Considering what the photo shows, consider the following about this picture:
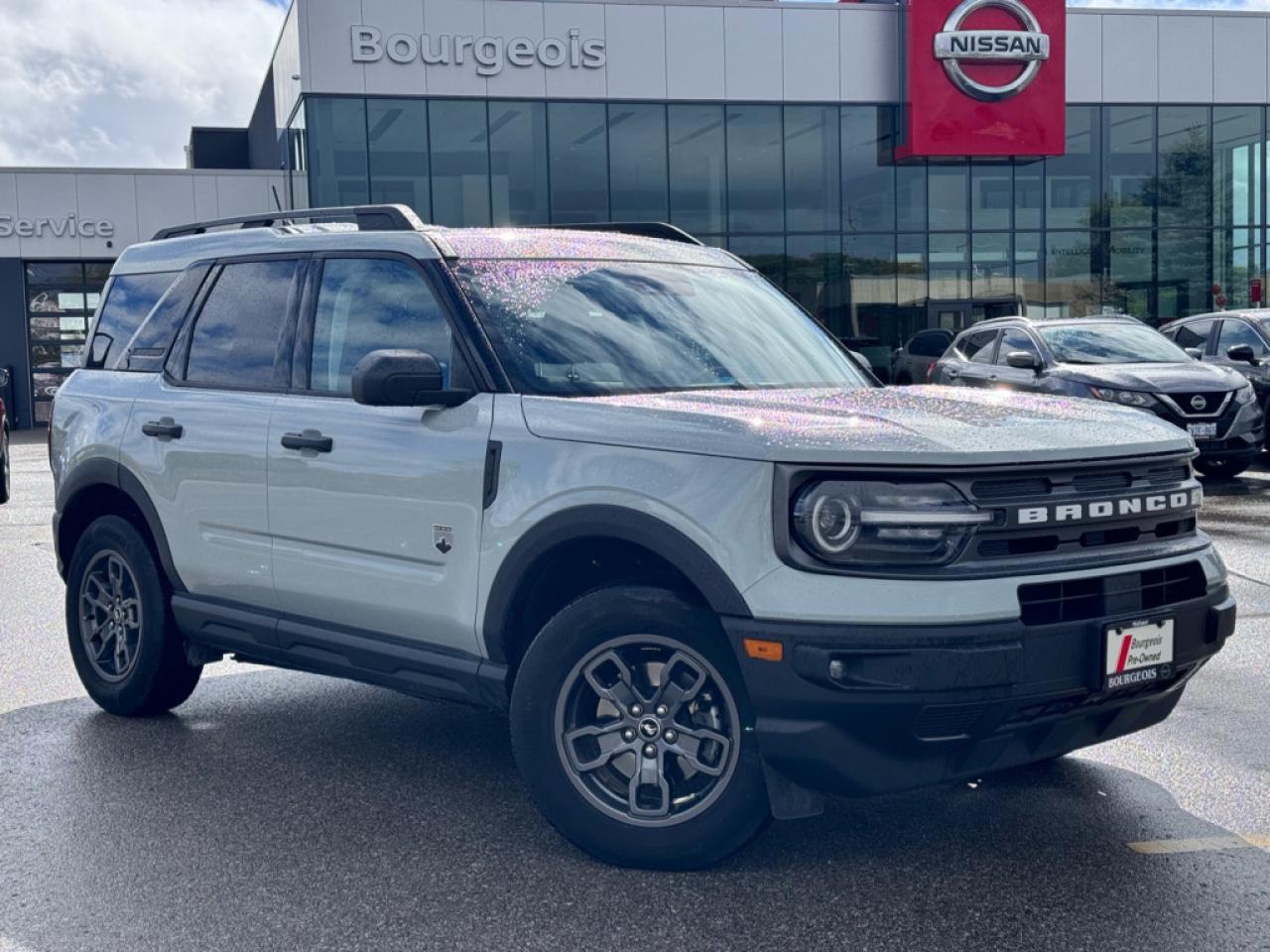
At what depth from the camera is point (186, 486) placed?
18.5 ft

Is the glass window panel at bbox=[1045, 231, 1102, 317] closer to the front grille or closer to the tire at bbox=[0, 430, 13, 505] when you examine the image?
the tire at bbox=[0, 430, 13, 505]

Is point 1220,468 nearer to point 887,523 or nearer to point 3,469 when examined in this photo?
point 3,469

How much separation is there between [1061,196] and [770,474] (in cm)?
3236

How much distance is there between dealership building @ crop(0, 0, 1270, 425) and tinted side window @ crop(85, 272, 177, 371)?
24329mm

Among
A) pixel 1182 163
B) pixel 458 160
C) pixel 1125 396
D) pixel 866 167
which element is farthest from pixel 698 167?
pixel 1125 396

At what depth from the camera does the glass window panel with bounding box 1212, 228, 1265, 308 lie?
115ft

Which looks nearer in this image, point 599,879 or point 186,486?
point 599,879

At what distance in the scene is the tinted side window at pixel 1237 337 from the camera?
15797 mm

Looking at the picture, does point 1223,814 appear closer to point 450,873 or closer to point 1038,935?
point 1038,935

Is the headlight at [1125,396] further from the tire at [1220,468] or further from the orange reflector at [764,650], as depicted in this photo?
the orange reflector at [764,650]

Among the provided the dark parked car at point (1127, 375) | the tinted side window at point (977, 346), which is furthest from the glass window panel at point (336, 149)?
the dark parked car at point (1127, 375)

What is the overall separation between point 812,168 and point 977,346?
1754 centimetres

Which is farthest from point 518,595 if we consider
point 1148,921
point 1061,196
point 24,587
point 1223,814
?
point 1061,196

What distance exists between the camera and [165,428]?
573cm
